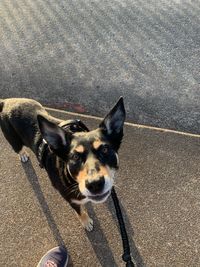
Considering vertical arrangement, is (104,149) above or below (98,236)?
above

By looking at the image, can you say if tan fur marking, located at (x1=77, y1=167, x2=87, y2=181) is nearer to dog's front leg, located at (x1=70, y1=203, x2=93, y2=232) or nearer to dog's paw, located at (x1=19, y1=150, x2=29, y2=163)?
dog's front leg, located at (x1=70, y1=203, x2=93, y2=232)

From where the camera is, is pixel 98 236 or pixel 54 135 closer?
pixel 54 135

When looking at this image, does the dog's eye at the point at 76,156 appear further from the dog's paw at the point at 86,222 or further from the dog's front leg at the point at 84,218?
the dog's paw at the point at 86,222

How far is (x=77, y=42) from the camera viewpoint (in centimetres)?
773

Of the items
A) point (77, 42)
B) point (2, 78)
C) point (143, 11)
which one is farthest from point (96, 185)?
point (143, 11)

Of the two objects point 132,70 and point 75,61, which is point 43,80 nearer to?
point 75,61

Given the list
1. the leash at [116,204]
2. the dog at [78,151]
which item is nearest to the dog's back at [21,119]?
the dog at [78,151]

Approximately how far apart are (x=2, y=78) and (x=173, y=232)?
4334 millimetres

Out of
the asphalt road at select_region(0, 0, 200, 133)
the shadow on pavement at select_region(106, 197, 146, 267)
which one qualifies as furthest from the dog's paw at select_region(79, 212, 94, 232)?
the asphalt road at select_region(0, 0, 200, 133)

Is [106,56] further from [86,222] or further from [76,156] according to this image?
[76,156]

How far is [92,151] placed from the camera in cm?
384

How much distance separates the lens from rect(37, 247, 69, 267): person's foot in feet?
15.4

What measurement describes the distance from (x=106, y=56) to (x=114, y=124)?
3573 millimetres

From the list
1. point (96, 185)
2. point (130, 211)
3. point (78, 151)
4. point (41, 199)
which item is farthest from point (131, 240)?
point (78, 151)
